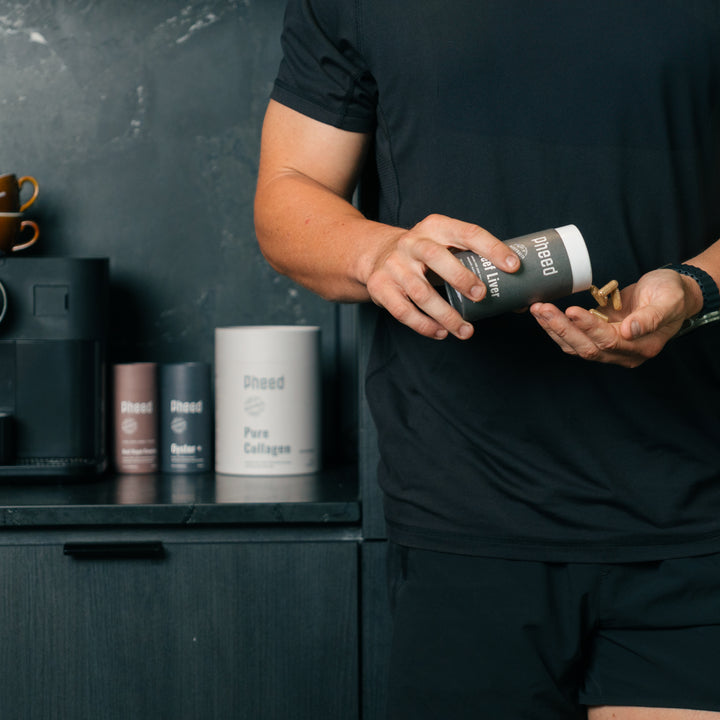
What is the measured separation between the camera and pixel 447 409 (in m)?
0.90

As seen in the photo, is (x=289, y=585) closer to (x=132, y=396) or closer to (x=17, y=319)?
(x=132, y=396)

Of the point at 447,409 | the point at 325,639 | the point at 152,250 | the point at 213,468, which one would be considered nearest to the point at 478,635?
the point at 447,409

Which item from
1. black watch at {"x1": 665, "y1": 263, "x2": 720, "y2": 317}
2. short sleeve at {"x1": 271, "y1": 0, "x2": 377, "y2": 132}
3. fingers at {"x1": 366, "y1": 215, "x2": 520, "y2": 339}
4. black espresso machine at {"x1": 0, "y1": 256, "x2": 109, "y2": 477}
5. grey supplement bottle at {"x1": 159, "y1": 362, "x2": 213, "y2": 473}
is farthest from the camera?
grey supplement bottle at {"x1": 159, "y1": 362, "x2": 213, "y2": 473}

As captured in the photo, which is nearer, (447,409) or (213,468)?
(447,409)

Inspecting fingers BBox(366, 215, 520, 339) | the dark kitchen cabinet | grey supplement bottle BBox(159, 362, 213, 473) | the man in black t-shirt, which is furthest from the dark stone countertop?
fingers BBox(366, 215, 520, 339)

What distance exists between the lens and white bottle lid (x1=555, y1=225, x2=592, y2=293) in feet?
2.54

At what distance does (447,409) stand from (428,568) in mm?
159

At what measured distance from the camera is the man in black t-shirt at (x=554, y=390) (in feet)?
2.82

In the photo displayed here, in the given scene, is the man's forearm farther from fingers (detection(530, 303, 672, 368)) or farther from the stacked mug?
the stacked mug

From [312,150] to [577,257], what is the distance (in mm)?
362

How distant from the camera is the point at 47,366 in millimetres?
1375

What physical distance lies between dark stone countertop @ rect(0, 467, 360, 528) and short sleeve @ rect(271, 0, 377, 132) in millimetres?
503

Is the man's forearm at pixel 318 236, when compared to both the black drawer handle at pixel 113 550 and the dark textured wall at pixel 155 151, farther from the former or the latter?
the dark textured wall at pixel 155 151

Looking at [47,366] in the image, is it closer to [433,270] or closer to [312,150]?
[312,150]
